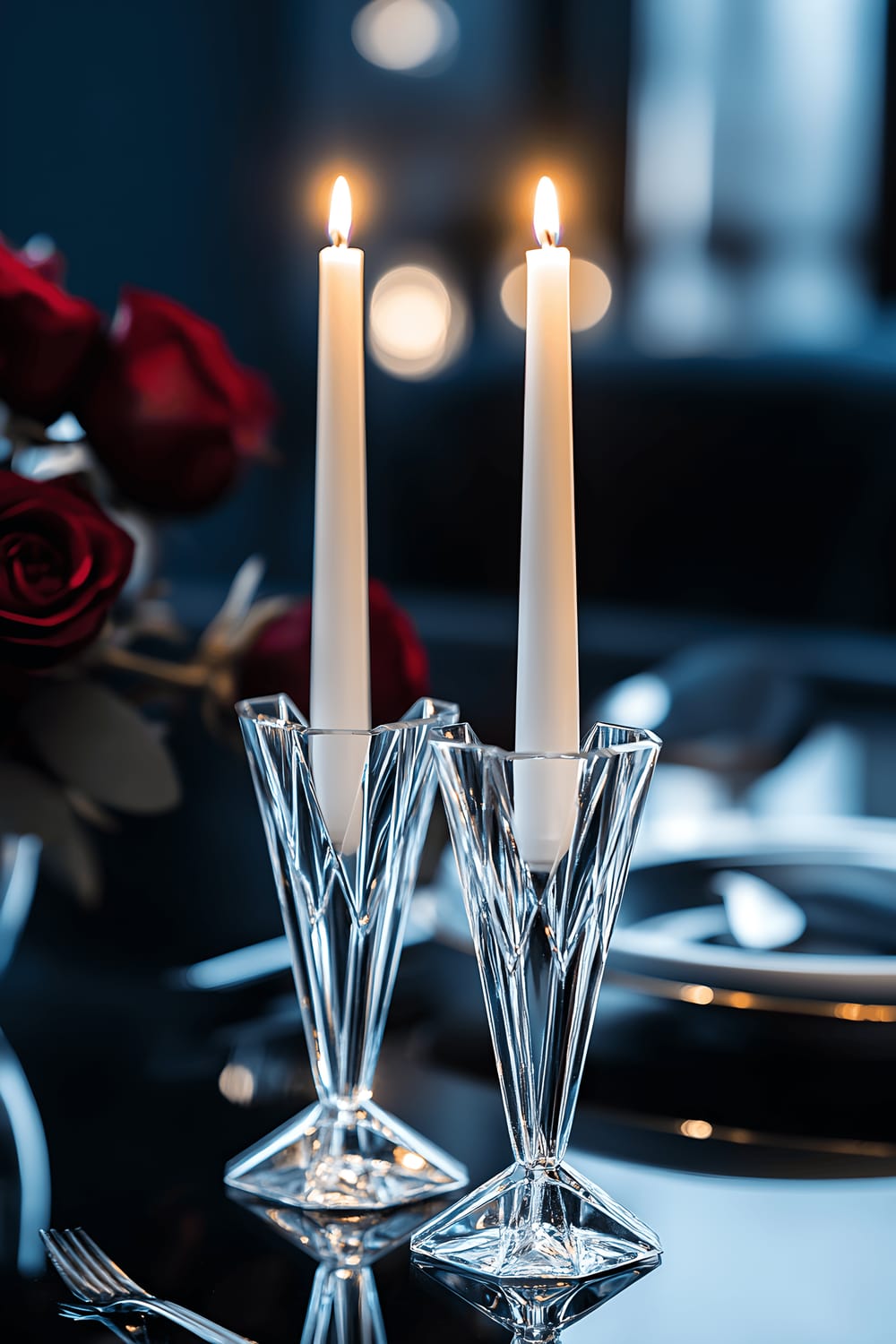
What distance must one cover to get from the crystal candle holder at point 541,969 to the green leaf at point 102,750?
21 cm

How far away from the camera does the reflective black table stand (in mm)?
373

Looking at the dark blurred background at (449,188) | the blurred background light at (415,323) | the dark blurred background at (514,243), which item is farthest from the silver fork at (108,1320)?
the blurred background light at (415,323)

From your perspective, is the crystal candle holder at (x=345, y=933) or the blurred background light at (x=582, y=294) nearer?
the crystal candle holder at (x=345, y=933)

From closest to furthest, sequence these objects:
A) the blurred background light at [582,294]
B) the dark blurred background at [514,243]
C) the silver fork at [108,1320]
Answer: the silver fork at [108,1320] < the dark blurred background at [514,243] < the blurred background light at [582,294]

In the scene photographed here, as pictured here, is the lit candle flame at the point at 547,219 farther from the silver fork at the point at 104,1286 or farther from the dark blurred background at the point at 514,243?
the dark blurred background at the point at 514,243

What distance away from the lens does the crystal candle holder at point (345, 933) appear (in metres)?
0.43

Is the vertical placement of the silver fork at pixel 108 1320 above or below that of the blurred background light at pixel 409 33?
below

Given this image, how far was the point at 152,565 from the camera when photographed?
0.98 m

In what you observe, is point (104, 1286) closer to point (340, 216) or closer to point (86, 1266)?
point (86, 1266)

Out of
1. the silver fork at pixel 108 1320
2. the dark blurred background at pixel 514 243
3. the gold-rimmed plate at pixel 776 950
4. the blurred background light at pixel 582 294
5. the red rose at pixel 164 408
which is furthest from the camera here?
the blurred background light at pixel 582 294

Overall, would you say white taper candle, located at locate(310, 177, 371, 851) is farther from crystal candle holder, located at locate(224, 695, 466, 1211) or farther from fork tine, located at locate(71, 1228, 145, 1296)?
fork tine, located at locate(71, 1228, 145, 1296)

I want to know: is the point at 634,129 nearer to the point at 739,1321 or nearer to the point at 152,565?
the point at 152,565

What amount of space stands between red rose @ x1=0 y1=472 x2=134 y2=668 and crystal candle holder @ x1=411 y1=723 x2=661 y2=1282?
0.20 meters

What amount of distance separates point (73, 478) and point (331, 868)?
25cm
